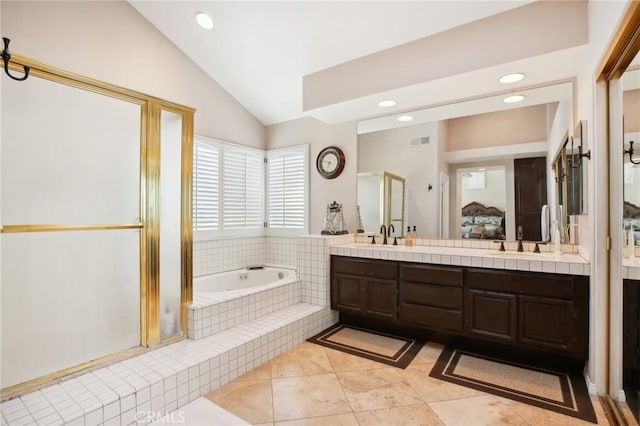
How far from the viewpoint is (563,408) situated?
1.95m

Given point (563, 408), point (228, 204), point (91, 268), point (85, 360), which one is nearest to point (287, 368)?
point (85, 360)

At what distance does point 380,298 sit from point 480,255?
3.12 feet

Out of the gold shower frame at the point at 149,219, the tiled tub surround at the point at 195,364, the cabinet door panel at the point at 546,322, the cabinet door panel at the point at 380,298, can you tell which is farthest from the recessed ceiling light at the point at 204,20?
the cabinet door panel at the point at 546,322

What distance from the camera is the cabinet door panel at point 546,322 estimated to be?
7.25ft

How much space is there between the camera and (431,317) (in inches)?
108

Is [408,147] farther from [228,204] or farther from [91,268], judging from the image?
[91,268]

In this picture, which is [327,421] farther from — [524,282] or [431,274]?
[524,282]

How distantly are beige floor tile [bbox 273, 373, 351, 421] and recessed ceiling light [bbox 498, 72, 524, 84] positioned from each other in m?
2.65

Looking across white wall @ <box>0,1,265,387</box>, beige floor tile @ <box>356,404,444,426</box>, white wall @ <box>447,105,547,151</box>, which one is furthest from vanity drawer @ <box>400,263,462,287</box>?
white wall @ <box>0,1,265,387</box>

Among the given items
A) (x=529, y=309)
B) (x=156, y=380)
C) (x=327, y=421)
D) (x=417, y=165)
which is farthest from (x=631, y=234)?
(x=156, y=380)

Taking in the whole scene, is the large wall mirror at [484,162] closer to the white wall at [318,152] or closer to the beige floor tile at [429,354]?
the white wall at [318,152]

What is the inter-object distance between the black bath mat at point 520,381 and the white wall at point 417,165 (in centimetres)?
122

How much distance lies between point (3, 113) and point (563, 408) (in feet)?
11.9

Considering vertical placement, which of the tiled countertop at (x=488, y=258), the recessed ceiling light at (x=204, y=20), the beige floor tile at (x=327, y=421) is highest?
the recessed ceiling light at (x=204, y=20)
